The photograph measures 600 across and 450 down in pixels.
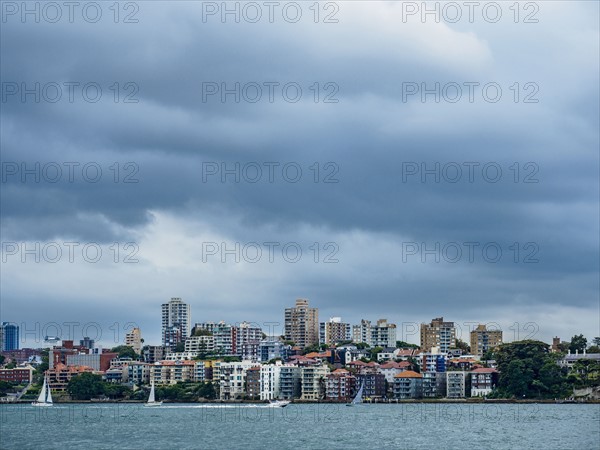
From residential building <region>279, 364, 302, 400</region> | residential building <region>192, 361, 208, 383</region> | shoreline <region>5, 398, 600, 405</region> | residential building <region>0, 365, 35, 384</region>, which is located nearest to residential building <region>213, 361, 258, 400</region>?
shoreline <region>5, 398, 600, 405</region>

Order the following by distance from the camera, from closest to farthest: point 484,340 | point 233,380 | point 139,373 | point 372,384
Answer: point 372,384 < point 233,380 < point 139,373 < point 484,340

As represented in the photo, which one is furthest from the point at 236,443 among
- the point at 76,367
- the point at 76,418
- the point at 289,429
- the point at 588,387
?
the point at 76,367

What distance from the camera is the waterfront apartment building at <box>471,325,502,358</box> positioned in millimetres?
190250

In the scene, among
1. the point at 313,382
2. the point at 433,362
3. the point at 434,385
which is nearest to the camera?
the point at 434,385

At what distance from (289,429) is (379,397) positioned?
221ft

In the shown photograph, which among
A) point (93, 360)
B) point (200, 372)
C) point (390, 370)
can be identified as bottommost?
point (200, 372)

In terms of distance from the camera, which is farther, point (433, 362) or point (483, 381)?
point (433, 362)

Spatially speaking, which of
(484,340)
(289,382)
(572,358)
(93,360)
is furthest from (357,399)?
(93,360)

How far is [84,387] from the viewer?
152 metres

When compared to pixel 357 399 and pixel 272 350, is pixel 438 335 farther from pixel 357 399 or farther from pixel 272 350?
pixel 357 399

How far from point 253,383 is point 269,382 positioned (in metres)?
2.16

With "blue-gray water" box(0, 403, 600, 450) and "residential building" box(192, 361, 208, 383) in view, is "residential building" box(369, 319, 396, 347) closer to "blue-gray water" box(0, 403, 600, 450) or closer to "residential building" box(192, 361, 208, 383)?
"residential building" box(192, 361, 208, 383)

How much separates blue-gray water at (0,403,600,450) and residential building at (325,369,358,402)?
127 ft

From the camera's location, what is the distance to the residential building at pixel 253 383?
485ft
